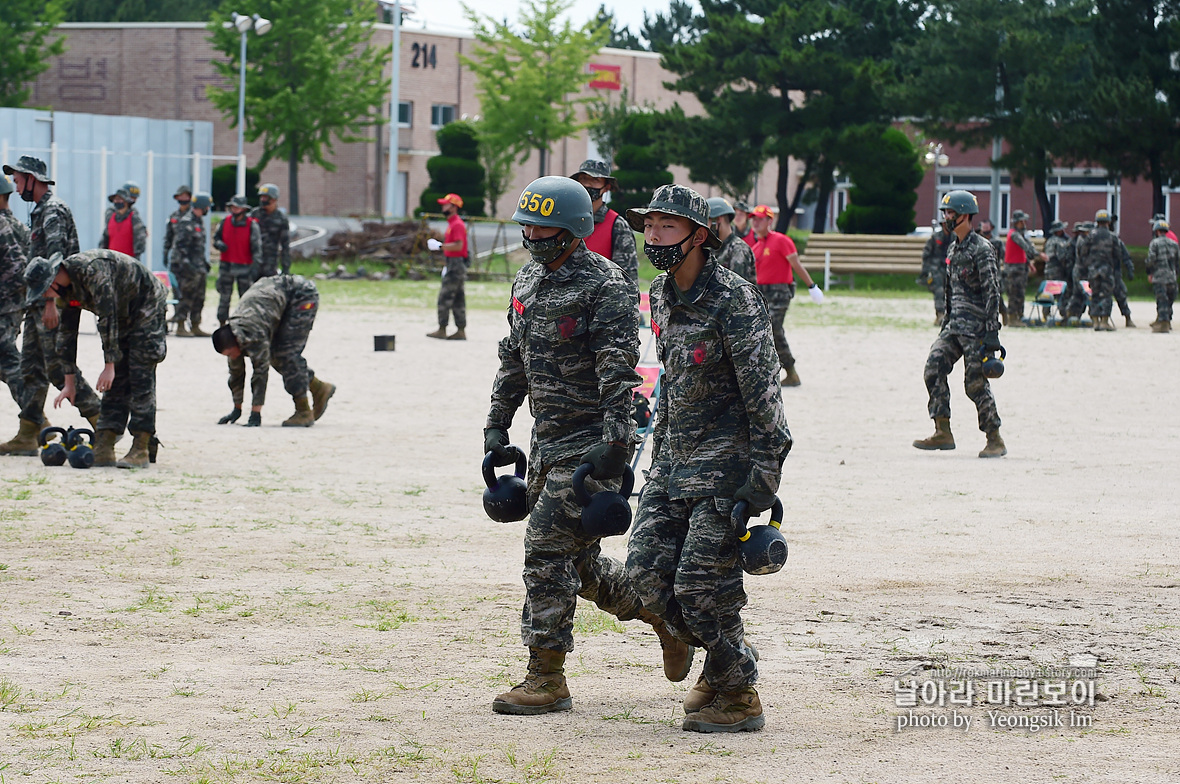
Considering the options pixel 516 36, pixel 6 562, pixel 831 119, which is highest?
pixel 516 36

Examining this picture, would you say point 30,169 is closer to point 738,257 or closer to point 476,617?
point 476,617

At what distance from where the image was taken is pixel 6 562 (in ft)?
27.0

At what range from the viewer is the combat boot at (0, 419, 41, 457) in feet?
39.5

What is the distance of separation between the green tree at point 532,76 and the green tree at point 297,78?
436 cm

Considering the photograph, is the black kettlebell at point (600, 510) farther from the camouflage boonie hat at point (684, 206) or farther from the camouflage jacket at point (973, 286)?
the camouflage jacket at point (973, 286)

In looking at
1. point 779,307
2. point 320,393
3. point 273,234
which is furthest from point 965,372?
point 273,234

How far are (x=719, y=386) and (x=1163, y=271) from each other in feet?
83.5

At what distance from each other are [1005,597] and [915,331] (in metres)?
19.4

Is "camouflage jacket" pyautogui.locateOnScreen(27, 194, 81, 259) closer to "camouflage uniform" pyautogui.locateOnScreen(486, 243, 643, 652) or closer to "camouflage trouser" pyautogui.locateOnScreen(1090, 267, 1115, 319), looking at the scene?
"camouflage uniform" pyautogui.locateOnScreen(486, 243, 643, 652)

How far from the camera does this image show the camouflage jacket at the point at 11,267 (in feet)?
39.2

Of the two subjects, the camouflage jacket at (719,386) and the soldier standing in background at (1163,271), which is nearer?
the camouflage jacket at (719,386)

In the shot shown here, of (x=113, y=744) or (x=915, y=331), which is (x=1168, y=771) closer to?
(x=113, y=744)

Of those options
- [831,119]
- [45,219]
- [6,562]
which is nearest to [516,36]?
[831,119]

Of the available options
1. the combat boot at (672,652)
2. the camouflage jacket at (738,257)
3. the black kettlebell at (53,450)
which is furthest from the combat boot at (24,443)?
the combat boot at (672,652)
